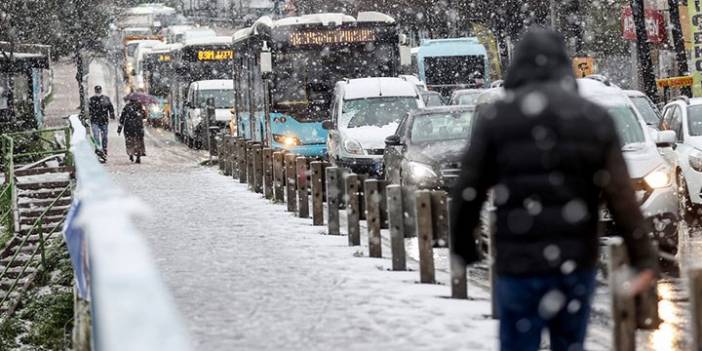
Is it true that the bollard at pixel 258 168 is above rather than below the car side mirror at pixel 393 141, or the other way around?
below

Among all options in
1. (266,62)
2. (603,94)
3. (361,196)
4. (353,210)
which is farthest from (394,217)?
(266,62)

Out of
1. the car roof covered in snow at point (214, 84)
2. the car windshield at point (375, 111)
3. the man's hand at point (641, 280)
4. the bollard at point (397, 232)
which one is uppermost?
the car roof covered in snow at point (214, 84)

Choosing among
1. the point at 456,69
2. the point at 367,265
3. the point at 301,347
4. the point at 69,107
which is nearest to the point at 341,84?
the point at 367,265

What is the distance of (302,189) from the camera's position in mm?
19609

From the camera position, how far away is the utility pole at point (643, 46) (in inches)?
1362

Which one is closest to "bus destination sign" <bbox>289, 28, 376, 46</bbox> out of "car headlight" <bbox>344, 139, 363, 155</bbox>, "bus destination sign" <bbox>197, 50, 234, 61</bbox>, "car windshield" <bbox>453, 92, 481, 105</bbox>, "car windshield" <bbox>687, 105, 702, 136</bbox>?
"car headlight" <bbox>344, 139, 363, 155</bbox>

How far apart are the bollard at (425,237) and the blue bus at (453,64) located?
3692 centimetres

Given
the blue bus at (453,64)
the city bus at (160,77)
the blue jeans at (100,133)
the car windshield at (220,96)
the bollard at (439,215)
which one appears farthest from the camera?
the city bus at (160,77)

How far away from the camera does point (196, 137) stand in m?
44.8

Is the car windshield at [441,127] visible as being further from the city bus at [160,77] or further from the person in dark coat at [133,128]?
the city bus at [160,77]

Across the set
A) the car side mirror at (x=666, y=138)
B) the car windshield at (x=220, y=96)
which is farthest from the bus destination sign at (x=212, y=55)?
the car side mirror at (x=666, y=138)

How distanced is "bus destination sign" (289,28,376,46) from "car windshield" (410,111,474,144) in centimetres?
792

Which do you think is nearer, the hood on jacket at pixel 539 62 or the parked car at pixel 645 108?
the hood on jacket at pixel 539 62

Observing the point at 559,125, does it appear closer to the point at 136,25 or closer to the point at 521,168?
the point at 521,168
